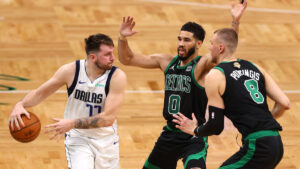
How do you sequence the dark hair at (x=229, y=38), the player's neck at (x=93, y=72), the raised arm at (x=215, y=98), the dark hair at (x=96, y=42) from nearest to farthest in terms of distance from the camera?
the raised arm at (x=215, y=98) < the dark hair at (x=229, y=38) < the dark hair at (x=96, y=42) < the player's neck at (x=93, y=72)

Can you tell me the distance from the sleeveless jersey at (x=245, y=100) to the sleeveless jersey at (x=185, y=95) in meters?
0.92

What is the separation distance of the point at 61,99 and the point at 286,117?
11.4 ft

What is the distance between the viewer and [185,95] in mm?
7996

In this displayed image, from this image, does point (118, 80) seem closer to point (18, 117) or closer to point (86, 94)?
point (86, 94)

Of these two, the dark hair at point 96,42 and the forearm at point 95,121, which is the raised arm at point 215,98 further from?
the dark hair at point 96,42

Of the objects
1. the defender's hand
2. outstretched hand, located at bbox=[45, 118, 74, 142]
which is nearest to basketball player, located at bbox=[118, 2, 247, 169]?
outstretched hand, located at bbox=[45, 118, 74, 142]

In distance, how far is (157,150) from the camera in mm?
8172

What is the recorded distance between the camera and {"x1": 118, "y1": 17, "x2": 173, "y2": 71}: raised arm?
27.3ft

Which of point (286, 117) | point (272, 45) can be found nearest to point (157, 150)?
point (286, 117)

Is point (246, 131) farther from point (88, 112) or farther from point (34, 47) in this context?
point (34, 47)

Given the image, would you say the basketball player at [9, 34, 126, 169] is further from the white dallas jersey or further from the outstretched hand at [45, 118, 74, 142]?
the outstretched hand at [45, 118, 74, 142]

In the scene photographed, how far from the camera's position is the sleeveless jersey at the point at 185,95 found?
26.2ft

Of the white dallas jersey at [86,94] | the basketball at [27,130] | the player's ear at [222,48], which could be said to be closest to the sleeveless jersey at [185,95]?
the white dallas jersey at [86,94]

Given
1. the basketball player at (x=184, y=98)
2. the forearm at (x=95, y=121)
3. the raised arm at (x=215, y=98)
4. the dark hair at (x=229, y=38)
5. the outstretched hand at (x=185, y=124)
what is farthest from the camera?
the basketball player at (x=184, y=98)
